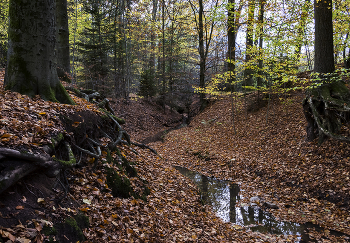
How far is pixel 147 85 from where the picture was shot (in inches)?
894

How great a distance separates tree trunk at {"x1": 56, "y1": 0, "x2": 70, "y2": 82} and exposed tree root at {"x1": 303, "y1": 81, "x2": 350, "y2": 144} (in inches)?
430

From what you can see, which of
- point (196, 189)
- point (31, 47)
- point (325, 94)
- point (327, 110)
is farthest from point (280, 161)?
point (31, 47)

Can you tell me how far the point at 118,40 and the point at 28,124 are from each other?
58.4 feet

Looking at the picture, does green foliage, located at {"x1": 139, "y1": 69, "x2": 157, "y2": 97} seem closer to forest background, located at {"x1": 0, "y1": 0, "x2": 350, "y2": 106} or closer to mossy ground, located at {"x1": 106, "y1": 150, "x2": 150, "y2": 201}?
forest background, located at {"x1": 0, "y1": 0, "x2": 350, "y2": 106}

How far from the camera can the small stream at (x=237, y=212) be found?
18.7 feet

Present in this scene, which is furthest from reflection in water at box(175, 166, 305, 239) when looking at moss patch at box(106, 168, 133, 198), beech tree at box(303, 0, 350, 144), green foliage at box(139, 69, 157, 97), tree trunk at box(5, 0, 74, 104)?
green foliage at box(139, 69, 157, 97)

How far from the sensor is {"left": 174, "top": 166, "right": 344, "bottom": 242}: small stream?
571cm

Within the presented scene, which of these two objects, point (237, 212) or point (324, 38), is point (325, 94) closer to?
point (324, 38)

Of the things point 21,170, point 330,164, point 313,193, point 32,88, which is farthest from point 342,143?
point 32,88

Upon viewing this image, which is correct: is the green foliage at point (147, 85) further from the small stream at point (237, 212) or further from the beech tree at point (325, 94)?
the beech tree at point (325, 94)

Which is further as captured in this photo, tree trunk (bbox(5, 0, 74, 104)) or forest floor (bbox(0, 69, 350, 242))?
tree trunk (bbox(5, 0, 74, 104))

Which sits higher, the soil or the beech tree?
the beech tree

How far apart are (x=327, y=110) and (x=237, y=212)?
17.1ft

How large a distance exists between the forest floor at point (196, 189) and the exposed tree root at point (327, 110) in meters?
0.42
